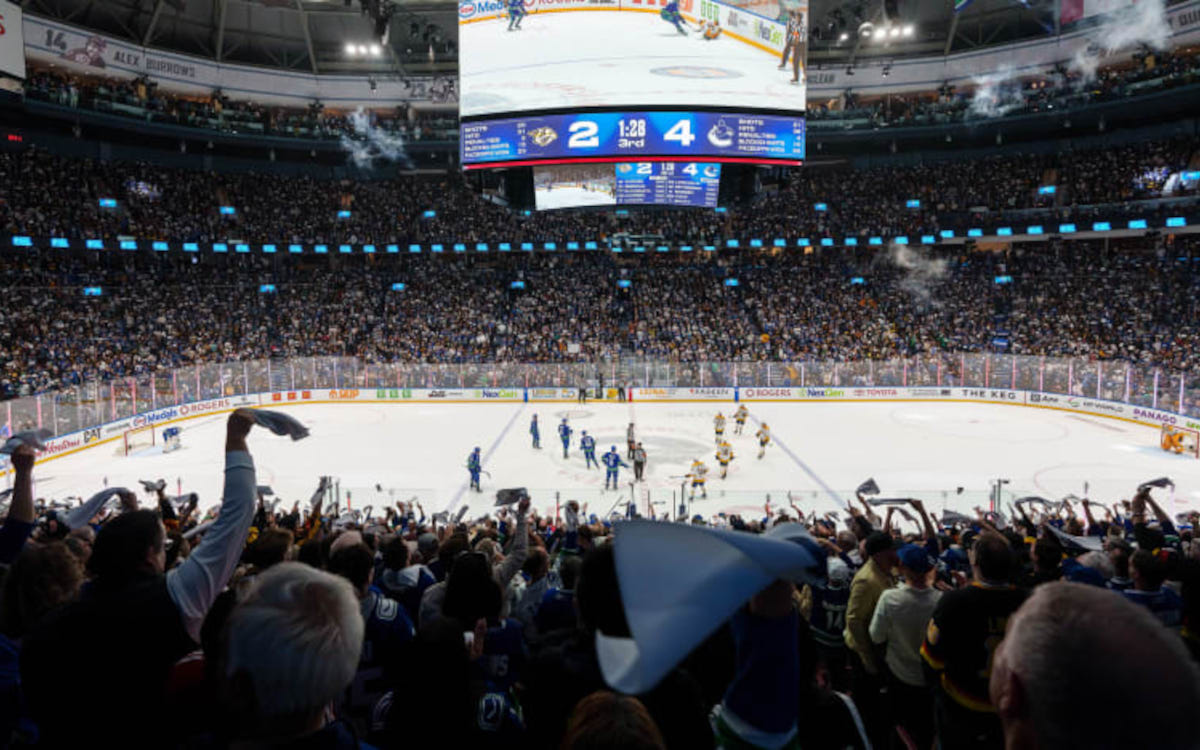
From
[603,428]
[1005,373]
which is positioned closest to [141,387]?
[603,428]

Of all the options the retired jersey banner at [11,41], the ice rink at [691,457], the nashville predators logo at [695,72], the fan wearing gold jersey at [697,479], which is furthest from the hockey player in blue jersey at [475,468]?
the retired jersey banner at [11,41]

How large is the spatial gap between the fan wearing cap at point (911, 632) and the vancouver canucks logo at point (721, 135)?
22740 millimetres

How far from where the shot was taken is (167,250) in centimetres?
3772

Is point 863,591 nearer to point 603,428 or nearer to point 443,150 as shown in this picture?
point 603,428

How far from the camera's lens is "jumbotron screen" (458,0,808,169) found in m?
24.4

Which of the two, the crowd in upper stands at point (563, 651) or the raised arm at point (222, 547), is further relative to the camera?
the raised arm at point (222, 547)

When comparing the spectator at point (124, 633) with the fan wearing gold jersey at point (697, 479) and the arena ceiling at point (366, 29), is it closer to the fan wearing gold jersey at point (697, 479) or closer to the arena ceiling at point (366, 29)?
the fan wearing gold jersey at point (697, 479)

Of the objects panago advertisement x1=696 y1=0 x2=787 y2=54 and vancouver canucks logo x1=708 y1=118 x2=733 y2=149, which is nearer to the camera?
panago advertisement x1=696 y1=0 x2=787 y2=54

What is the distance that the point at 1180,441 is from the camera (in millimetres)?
21859

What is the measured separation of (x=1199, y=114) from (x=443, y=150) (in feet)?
140

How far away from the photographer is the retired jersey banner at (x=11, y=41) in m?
27.6

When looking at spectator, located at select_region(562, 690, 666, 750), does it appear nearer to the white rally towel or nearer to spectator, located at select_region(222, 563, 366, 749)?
the white rally towel

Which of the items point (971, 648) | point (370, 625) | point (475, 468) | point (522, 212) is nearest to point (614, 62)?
point (475, 468)

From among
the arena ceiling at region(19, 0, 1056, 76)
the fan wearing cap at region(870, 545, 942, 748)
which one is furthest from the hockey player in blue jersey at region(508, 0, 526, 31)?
the fan wearing cap at region(870, 545, 942, 748)
